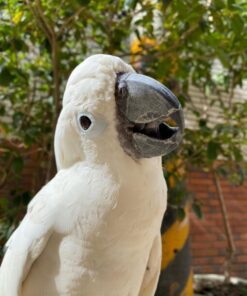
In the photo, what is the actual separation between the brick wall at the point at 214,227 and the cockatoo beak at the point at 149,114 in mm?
2109

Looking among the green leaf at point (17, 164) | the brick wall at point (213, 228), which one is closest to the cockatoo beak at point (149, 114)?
the green leaf at point (17, 164)

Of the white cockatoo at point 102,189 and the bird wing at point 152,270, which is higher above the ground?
the white cockatoo at point 102,189

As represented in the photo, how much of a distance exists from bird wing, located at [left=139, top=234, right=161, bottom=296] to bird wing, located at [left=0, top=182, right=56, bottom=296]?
25cm

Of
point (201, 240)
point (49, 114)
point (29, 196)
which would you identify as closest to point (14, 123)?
point (49, 114)

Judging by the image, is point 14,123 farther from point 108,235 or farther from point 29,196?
point 108,235

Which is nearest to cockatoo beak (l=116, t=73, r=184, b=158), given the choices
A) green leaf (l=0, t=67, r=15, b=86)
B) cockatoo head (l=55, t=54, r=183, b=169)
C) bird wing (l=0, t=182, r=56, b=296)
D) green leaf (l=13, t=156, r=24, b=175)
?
cockatoo head (l=55, t=54, r=183, b=169)

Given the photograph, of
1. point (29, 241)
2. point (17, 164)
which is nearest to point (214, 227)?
point (17, 164)

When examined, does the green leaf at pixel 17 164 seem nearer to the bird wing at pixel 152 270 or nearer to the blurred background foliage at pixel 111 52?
the blurred background foliage at pixel 111 52

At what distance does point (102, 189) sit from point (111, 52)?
100 cm

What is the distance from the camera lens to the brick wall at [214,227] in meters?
2.70

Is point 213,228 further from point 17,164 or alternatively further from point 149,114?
point 149,114

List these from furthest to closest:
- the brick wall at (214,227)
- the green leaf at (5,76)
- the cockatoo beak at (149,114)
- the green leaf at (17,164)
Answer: the brick wall at (214,227)
the green leaf at (17,164)
the green leaf at (5,76)
the cockatoo beak at (149,114)

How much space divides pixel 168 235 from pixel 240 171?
43 cm

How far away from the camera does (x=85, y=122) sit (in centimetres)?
60
